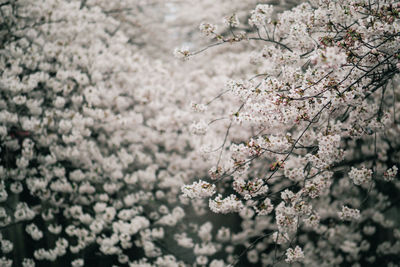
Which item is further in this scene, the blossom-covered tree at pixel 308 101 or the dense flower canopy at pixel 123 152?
the dense flower canopy at pixel 123 152

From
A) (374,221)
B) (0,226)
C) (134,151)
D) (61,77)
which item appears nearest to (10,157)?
(0,226)

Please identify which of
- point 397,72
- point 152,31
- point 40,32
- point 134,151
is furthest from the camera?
point 152,31

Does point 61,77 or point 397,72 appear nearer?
point 397,72

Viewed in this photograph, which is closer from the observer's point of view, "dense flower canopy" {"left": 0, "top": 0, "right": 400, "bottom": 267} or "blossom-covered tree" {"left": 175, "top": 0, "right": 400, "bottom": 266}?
"blossom-covered tree" {"left": 175, "top": 0, "right": 400, "bottom": 266}

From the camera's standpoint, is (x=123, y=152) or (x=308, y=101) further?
(x=123, y=152)

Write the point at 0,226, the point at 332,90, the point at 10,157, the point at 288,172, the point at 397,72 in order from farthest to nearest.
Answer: the point at 10,157 < the point at 0,226 < the point at 288,172 < the point at 397,72 < the point at 332,90

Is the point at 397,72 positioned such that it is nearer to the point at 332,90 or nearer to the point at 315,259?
the point at 332,90

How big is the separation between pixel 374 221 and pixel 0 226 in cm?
551

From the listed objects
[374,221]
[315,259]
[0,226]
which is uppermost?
[0,226]

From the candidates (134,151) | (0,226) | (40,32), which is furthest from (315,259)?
(40,32)

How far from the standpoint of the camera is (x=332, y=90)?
7.58ft

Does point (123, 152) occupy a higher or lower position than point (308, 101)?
lower

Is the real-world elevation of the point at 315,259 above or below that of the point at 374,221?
below

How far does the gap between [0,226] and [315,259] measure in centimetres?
462
